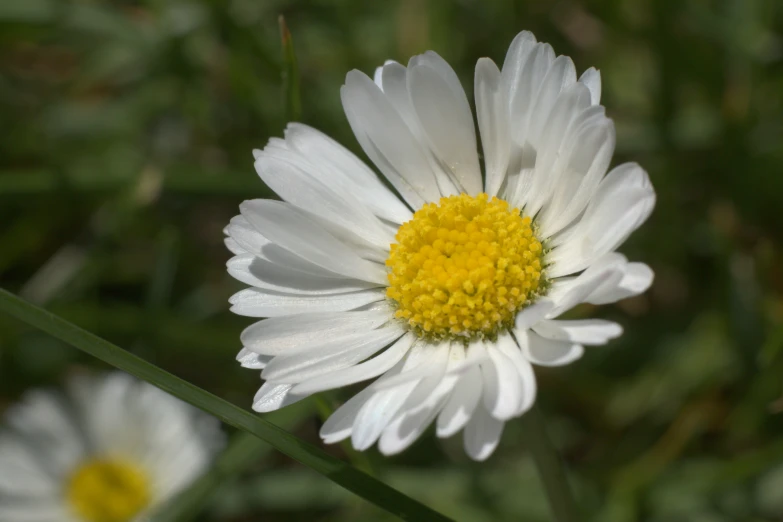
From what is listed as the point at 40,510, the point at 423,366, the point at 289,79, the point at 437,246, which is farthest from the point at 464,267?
the point at 40,510

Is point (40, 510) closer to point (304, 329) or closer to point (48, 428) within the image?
point (48, 428)

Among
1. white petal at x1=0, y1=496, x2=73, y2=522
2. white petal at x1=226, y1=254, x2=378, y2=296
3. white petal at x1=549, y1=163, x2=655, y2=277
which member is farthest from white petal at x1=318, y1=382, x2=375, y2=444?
white petal at x1=0, y1=496, x2=73, y2=522

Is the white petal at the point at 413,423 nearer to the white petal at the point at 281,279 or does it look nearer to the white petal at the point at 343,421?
the white petal at the point at 343,421

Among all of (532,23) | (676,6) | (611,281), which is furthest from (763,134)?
(611,281)

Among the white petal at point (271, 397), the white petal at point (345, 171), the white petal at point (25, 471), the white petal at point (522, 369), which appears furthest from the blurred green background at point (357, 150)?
the white petal at point (522, 369)

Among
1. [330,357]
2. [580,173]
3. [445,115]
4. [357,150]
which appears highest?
[357,150]
